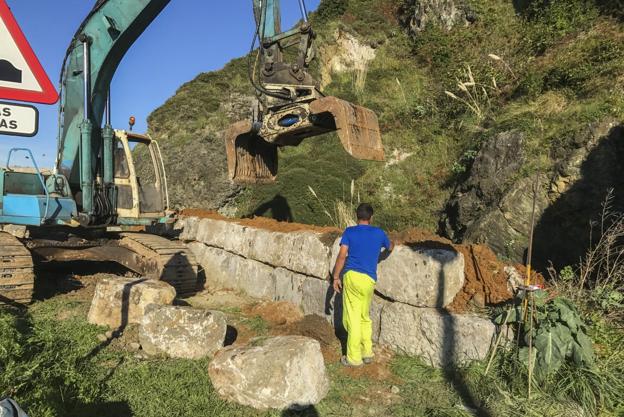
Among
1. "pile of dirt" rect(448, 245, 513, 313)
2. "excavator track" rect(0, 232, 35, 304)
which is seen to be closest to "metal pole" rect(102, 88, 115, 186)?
"excavator track" rect(0, 232, 35, 304)

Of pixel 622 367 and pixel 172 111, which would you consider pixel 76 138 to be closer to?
pixel 622 367

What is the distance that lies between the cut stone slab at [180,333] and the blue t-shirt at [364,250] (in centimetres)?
149

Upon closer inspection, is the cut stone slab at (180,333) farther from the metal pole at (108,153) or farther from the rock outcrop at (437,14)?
the rock outcrop at (437,14)

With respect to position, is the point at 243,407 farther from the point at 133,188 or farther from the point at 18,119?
the point at 133,188

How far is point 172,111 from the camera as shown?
55.5 feet

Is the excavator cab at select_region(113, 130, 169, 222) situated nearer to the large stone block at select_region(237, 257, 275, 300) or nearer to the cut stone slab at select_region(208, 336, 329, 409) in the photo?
the large stone block at select_region(237, 257, 275, 300)

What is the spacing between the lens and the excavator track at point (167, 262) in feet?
22.5

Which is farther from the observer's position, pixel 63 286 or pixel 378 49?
pixel 378 49

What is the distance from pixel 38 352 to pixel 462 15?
15.6m

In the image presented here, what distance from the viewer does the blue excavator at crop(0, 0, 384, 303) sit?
537 cm

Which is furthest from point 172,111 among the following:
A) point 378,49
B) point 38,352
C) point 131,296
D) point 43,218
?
point 38,352

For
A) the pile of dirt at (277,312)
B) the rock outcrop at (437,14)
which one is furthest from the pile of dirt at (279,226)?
the rock outcrop at (437,14)

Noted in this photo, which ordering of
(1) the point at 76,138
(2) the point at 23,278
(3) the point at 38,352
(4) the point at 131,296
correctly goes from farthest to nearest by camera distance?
(1) the point at 76,138 < (2) the point at 23,278 < (4) the point at 131,296 < (3) the point at 38,352

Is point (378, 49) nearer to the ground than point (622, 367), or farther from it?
farther from it
